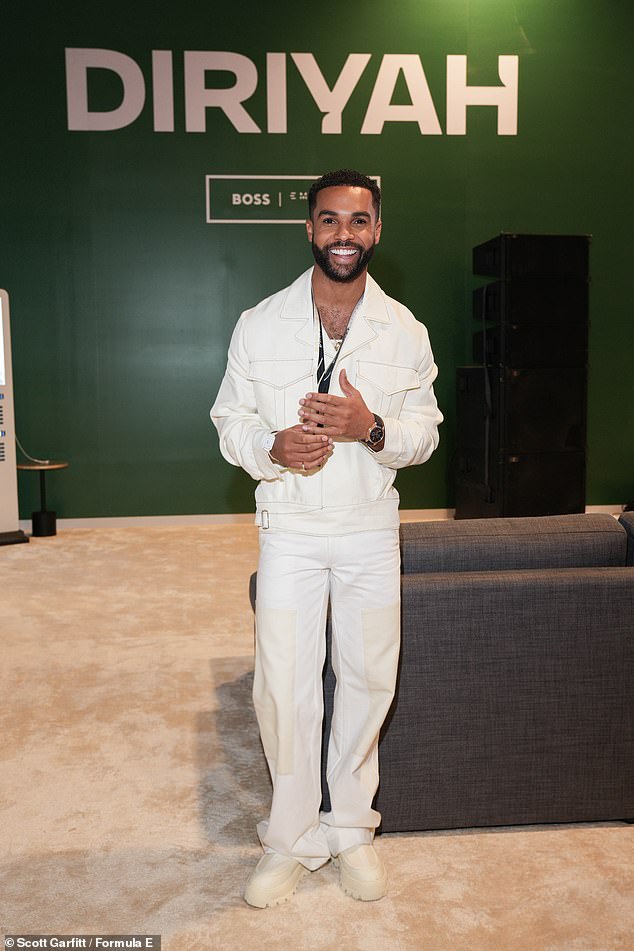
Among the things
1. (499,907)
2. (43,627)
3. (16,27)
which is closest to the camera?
(499,907)

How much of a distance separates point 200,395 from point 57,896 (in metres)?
5.28

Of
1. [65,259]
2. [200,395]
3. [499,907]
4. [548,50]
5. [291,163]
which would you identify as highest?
[548,50]

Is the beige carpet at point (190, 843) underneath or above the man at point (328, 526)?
underneath

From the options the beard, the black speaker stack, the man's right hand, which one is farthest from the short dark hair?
the black speaker stack

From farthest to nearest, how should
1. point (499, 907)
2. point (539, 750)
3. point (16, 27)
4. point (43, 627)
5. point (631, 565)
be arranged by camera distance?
point (16, 27) → point (43, 627) → point (631, 565) → point (539, 750) → point (499, 907)

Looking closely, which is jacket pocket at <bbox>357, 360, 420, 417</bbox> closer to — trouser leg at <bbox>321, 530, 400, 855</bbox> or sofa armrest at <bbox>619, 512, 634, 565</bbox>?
trouser leg at <bbox>321, 530, 400, 855</bbox>

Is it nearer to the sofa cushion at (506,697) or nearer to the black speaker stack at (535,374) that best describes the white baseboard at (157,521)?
the black speaker stack at (535,374)

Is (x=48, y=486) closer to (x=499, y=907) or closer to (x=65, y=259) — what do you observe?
(x=65, y=259)

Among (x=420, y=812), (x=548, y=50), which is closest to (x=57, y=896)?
(x=420, y=812)

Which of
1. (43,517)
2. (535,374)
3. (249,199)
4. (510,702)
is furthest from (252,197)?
(510,702)

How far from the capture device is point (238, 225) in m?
7.13

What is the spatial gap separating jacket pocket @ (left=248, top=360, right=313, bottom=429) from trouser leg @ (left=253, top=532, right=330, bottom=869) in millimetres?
284

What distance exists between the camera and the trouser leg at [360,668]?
2.21 m

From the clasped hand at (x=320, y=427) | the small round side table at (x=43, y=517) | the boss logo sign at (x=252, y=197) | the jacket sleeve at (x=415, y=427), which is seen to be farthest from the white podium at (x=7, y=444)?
the clasped hand at (x=320, y=427)
